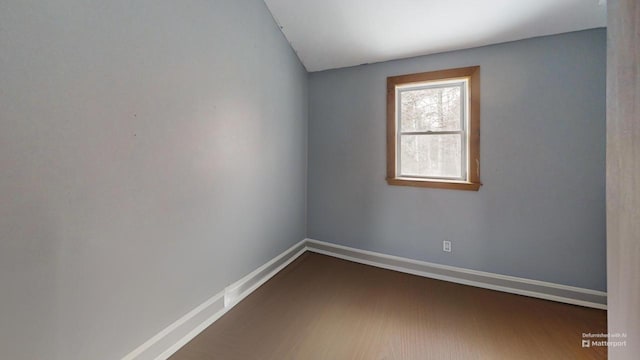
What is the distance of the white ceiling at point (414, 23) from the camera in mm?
1913

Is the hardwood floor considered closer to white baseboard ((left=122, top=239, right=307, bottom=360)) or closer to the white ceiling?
white baseboard ((left=122, top=239, right=307, bottom=360))

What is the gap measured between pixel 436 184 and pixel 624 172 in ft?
6.27

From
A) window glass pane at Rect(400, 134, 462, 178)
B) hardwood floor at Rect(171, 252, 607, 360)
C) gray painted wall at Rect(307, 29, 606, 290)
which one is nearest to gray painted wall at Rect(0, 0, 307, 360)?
hardwood floor at Rect(171, 252, 607, 360)

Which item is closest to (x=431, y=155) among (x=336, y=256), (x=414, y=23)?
(x=414, y=23)

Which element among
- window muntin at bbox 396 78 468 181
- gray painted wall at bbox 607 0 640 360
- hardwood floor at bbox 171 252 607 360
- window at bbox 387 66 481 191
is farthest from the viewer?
window muntin at bbox 396 78 468 181

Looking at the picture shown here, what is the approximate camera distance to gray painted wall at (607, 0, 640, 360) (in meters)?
0.59

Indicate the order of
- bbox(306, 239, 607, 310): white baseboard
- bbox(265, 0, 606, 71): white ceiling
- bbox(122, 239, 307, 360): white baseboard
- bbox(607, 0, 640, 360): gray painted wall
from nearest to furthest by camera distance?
bbox(607, 0, 640, 360): gray painted wall < bbox(122, 239, 307, 360): white baseboard < bbox(265, 0, 606, 71): white ceiling < bbox(306, 239, 607, 310): white baseboard

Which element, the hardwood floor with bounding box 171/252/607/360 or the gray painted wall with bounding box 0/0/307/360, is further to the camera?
the hardwood floor with bounding box 171/252/607/360

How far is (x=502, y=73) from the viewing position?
2.23 metres

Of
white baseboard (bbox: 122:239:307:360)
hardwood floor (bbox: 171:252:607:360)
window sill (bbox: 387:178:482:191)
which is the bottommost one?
hardwood floor (bbox: 171:252:607:360)

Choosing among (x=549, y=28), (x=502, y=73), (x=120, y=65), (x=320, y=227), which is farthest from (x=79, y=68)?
(x=549, y=28)

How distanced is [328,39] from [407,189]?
1.83 meters

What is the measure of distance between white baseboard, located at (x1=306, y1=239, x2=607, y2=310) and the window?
86cm

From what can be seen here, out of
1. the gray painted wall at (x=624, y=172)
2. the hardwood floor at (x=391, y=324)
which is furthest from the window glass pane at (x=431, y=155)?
the gray painted wall at (x=624, y=172)
